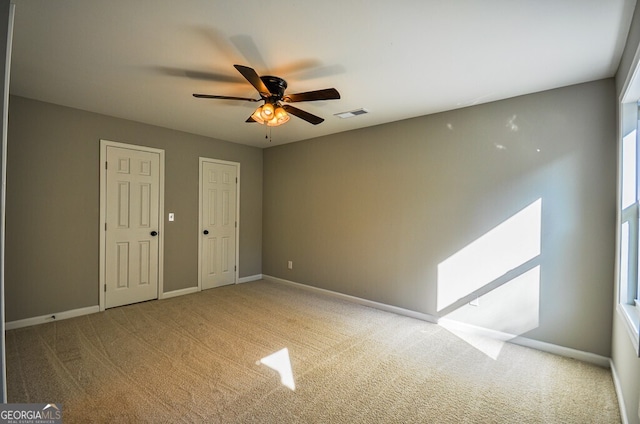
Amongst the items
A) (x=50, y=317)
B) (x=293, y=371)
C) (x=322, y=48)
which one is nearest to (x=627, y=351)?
(x=293, y=371)

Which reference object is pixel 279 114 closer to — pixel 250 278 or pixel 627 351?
pixel 627 351

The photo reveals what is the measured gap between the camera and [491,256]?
10.5 feet

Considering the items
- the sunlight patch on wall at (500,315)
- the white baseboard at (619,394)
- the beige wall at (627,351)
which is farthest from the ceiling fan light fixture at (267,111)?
the white baseboard at (619,394)

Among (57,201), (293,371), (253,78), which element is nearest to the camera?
(253,78)

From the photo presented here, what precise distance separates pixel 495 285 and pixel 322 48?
2896mm

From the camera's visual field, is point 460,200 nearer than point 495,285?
No

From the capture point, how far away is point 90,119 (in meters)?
3.76

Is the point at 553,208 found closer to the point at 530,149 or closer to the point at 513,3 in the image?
the point at 530,149

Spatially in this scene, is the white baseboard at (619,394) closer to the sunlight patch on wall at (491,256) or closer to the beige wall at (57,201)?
the sunlight patch on wall at (491,256)

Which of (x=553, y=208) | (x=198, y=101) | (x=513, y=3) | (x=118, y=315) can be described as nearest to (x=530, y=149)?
(x=553, y=208)

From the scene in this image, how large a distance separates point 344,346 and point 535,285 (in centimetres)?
198

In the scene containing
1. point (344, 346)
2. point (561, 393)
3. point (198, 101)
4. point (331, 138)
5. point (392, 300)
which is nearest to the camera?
point (561, 393)

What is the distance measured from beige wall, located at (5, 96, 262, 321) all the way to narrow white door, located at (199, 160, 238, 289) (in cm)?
51

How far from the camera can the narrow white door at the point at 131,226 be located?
394cm
